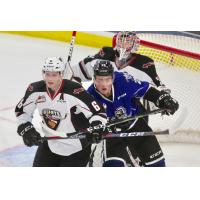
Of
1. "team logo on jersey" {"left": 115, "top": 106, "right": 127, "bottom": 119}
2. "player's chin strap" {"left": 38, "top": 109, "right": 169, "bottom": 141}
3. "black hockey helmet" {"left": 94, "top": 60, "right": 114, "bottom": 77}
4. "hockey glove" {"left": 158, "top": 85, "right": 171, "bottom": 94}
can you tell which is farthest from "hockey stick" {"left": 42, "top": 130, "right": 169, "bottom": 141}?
"black hockey helmet" {"left": 94, "top": 60, "right": 114, "bottom": 77}

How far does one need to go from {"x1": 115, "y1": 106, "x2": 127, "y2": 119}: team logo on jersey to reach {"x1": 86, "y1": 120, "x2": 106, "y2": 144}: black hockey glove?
118mm

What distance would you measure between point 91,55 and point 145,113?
1.52ft

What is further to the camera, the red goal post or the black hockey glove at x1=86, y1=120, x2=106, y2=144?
the red goal post

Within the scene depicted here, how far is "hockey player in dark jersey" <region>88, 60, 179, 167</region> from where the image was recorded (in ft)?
14.1

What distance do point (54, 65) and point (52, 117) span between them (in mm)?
300

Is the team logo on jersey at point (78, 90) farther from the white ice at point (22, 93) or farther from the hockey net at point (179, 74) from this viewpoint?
the hockey net at point (179, 74)

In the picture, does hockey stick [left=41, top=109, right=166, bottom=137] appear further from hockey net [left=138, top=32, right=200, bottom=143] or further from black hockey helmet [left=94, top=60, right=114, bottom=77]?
black hockey helmet [left=94, top=60, right=114, bottom=77]

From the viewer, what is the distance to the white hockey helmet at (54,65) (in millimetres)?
4246

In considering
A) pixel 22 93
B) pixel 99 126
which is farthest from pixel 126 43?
pixel 22 93

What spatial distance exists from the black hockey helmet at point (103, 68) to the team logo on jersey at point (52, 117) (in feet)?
1.06

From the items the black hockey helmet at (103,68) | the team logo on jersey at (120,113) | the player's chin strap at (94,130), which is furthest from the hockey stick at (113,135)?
the black hockey helmet at (103,68)

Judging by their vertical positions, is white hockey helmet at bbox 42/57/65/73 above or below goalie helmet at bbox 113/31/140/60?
below
